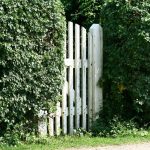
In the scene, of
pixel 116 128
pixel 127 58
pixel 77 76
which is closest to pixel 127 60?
pixel 127 58

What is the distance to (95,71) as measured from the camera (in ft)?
30.3

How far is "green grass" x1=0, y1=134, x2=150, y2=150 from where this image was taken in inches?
307

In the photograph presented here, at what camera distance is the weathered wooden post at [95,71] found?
30.4 feet

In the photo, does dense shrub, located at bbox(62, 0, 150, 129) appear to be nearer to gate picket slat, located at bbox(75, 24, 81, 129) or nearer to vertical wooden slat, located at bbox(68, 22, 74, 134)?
gate picket slat, located at bbox(75, 24, 81, 129)

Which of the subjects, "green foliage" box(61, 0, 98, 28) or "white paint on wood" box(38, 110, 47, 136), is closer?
"white paint on wood" box(38, 110, 47, 136)

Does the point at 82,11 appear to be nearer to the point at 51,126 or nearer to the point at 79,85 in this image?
the point at 79,85

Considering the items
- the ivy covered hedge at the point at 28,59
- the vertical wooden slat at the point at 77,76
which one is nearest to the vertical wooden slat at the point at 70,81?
the vertical wooden slat at the point at 77,76

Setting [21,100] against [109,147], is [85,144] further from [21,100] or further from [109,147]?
[21,100]

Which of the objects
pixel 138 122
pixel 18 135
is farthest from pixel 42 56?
pixel 138 122

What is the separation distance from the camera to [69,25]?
8789mm

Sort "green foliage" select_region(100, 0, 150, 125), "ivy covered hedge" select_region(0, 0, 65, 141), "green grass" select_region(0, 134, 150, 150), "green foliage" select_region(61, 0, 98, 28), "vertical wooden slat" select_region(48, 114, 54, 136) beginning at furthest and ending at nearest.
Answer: "green foliage" select_region(61, 0, 98, 28), "green foliage" select_region(100, 0, 150, 125), "vertical wooden slat" select_region(48, 114, 54, 136), "green grass" select_region(0, 134, 150, 150), "ivy covered hedge" select_region(0, 0, 65, 141)

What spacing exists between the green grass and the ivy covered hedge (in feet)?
1.44

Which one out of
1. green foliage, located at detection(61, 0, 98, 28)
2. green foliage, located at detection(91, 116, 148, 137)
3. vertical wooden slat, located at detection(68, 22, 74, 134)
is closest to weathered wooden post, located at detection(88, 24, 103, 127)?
green foliage, located at detection(91, 116, 148, 137)

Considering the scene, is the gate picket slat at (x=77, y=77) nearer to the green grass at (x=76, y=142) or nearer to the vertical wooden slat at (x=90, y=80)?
the vertical wooden slat at (x=90, y=80)
